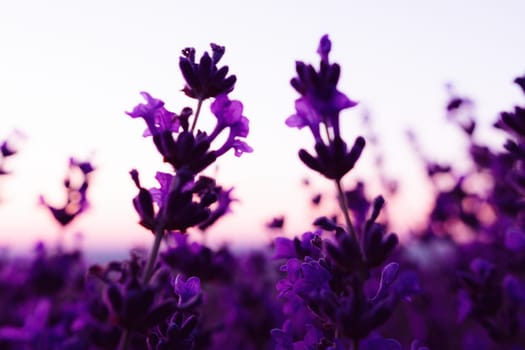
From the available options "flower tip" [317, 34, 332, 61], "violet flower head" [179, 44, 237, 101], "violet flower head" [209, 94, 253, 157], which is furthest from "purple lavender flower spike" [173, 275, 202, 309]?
"flower tip" [317, 34, 332, 61]

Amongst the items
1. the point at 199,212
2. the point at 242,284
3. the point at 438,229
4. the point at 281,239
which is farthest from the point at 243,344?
the point at 438,229

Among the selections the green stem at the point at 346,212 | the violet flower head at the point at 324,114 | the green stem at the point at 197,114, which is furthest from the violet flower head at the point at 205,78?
the green stem at the point at 346,212

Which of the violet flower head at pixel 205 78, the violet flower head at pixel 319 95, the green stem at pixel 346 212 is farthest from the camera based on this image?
the violet flower head at pixel 205 78

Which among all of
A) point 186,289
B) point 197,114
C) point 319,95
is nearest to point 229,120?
point 197,114

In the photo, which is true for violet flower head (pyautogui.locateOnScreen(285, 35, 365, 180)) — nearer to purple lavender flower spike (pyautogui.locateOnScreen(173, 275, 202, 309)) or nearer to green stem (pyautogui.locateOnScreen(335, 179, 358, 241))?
green stem (pyautogui.locateOnScreen(335, 179, 358, 241))

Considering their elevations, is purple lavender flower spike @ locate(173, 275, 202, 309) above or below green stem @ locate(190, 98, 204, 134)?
below

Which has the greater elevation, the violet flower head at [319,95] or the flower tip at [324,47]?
the flower tip at [324,47]

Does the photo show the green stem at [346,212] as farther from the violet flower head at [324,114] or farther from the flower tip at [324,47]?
the flower tip at [324,47]

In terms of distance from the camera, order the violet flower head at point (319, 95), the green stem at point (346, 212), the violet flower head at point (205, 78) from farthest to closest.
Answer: the violet flower head at point (205, 78) → the violet flower head at point (319, 95) → the green stem at point (346, 212)

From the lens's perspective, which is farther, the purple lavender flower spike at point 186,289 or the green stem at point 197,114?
the purple lavender flower spike at point 186,289
